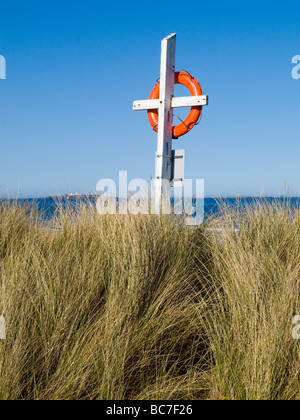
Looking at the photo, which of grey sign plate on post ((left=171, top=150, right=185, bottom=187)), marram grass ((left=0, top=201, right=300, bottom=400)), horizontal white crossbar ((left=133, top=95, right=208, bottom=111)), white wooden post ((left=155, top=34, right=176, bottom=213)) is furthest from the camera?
grey sign plate on post ((left=171, top=150, right=185, bottom=187))

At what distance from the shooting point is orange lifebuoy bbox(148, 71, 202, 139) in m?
5.03

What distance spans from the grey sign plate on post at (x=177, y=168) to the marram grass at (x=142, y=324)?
1.97 metres

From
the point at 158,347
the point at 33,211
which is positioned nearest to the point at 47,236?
the point at 33,211

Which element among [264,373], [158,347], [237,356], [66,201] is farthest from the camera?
[66,201]

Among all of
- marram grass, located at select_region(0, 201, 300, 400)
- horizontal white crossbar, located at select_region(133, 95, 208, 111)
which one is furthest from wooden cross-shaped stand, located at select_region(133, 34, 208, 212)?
marram grass, located at select_region(0, 201, 300, 400)

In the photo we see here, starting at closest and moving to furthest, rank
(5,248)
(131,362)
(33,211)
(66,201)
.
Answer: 1. (131,362)
2. (5,248)
3. (66,201)
4. (33,211)

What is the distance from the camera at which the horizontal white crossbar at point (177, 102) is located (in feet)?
16.1

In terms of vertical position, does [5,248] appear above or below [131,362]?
above

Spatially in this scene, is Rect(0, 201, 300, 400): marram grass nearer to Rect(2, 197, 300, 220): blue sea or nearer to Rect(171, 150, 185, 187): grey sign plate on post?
Rect(2, 197, 300, 220): blue sea

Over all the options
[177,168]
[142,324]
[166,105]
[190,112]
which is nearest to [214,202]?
[177,168]

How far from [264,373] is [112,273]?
3.59ft

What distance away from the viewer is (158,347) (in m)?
2.19

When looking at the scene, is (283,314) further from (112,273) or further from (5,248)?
(5,248)

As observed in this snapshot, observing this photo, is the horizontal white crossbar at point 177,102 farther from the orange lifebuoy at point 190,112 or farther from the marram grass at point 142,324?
the marram grass at point 142,324
